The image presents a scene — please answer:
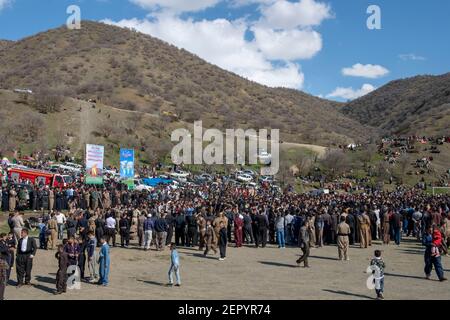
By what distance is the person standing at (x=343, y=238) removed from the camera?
→ 17.2 meters

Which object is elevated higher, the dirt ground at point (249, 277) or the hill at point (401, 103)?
the hill at point (401, 103)

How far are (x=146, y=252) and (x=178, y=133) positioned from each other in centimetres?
4911

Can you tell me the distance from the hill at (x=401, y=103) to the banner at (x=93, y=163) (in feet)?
255

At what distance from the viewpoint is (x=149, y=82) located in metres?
99.4

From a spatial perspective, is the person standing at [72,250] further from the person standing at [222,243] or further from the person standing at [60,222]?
the person standing at [60,222]

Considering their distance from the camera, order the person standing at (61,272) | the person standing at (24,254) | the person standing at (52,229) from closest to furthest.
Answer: the person standing at (61,272)
the person standing at (24,254)
the person standing at (52,229)

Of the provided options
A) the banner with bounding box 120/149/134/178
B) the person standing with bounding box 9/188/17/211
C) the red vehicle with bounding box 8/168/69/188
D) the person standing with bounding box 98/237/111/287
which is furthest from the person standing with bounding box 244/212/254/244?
the red vehicle with bounding box 8/168/69/188

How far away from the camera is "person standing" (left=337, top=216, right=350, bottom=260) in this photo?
17.2m

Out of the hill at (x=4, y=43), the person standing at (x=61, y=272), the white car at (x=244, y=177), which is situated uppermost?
the hill at (x=4, y=43)

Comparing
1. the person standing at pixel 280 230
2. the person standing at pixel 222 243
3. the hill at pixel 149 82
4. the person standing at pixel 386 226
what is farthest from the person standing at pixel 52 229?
the hill at pixel 149 82

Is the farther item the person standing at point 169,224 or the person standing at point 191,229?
the person standing at point 191,229

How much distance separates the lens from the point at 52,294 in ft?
42.0

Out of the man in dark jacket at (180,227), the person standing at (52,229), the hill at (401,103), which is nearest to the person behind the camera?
the person standing at (52,229)
